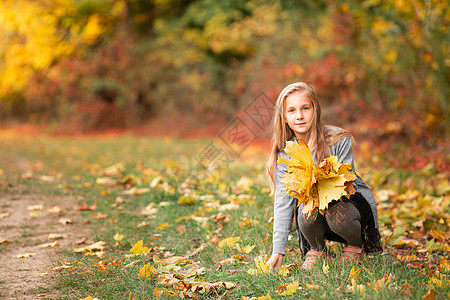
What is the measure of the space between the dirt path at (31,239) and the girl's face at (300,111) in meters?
1.80

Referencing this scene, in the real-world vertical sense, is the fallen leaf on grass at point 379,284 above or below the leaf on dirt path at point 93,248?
above

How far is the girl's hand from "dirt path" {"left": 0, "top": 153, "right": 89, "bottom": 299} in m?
1.28

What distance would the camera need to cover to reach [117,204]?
192 inches

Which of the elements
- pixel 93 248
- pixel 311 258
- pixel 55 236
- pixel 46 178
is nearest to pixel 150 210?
pixel 55 236

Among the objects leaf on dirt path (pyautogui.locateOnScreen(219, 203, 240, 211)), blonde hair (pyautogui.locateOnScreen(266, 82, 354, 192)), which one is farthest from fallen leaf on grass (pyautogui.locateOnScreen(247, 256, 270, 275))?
leaf on dirt path (pyautogui.locateOnScreen(219, 203, 240, 211))

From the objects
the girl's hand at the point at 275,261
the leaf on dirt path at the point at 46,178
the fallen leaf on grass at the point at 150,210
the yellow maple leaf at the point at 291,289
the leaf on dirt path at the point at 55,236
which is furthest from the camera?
the leaf on dirt path at the point at 46,178

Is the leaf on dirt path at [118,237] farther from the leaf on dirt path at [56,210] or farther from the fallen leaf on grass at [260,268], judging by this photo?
the fallen leaf on grass at [260,268]

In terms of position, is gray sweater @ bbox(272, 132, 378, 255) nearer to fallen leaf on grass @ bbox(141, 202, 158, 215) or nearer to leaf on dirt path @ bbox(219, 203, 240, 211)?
leaf on dirt path @ bbox(219, 203, 240, 211)

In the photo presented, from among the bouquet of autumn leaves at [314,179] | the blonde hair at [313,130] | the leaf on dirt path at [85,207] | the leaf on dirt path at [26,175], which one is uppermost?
the blonde hair at [313,130]

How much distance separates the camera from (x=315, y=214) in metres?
2.59

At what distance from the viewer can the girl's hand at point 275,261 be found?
8.86 ft

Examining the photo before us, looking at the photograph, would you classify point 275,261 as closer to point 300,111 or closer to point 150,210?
point 300,111

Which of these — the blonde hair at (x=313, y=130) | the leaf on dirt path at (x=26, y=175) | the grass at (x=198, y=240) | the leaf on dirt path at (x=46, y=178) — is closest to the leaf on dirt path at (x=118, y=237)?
the grass at (x=198, y=240)

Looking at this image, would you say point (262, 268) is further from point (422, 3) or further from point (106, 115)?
point (106, 115)
